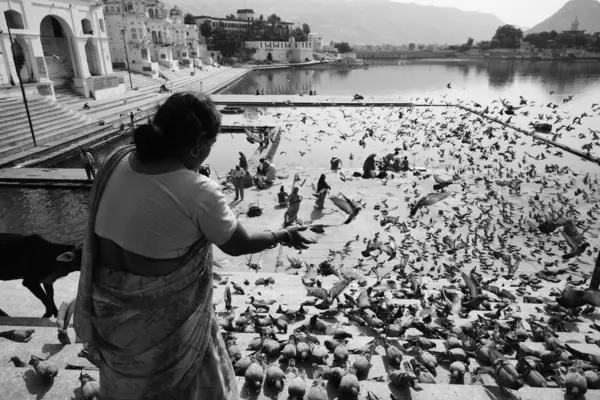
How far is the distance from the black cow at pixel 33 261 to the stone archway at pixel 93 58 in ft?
101

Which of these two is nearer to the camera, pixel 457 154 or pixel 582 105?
pixel 457 154

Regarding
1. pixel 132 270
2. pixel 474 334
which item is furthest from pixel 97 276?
pixel 474 334

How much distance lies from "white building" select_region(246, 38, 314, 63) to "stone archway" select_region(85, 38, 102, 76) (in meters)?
59.9

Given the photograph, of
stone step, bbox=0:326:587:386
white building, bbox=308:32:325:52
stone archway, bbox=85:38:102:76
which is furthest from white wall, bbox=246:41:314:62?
stone step, bbox=0:326:587:386

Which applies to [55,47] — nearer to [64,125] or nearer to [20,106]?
[20,106]

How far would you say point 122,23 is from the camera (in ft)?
146

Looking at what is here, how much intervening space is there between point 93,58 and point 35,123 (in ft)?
54.7

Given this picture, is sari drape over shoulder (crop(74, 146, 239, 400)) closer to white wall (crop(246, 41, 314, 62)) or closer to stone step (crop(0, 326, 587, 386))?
stone step (crop(0, 326, 587, 386))

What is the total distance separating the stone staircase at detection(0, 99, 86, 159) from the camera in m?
14.5

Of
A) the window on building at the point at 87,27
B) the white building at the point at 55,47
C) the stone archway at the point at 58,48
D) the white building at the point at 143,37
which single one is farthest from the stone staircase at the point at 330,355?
the white building at the point at 143,37

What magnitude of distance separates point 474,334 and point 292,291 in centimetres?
247

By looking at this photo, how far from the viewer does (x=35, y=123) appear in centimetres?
1642

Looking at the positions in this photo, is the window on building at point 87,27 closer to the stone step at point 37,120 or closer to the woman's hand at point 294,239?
the stone step at point 37,120

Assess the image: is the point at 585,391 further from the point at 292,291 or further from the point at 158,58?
the point at 158,58
